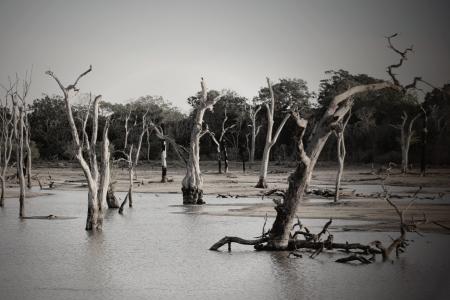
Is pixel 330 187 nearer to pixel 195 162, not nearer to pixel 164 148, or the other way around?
pixel 164 148

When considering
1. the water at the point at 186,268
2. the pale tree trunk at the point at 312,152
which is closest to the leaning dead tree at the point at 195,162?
the water at the point at 186,268

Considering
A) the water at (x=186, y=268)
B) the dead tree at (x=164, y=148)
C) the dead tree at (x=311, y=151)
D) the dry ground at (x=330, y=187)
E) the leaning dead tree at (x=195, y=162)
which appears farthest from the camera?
the leaning dead tree at (x=195, y=162)

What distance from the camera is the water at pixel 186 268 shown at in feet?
48.6

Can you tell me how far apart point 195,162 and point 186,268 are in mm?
15731

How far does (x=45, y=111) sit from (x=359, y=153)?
46.7 meters

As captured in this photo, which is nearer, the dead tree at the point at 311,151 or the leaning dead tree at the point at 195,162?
the dead tree at the point at 311,151

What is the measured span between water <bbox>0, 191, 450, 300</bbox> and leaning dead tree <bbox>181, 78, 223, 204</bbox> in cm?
734

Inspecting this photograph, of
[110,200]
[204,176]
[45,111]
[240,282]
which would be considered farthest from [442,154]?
[45,111]

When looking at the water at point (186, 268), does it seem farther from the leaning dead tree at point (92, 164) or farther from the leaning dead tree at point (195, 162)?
the leaning dead tree at point (195, 162)

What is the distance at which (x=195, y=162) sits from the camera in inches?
1308

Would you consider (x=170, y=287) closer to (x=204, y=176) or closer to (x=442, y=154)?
(x=204, y=176)

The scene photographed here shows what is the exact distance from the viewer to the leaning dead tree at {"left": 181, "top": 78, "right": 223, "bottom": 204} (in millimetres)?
33000

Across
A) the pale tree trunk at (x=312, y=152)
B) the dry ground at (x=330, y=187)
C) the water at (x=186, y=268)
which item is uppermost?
the pale tree trunk at (x=312, y=152)

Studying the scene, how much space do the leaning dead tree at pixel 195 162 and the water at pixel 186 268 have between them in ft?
24.1
